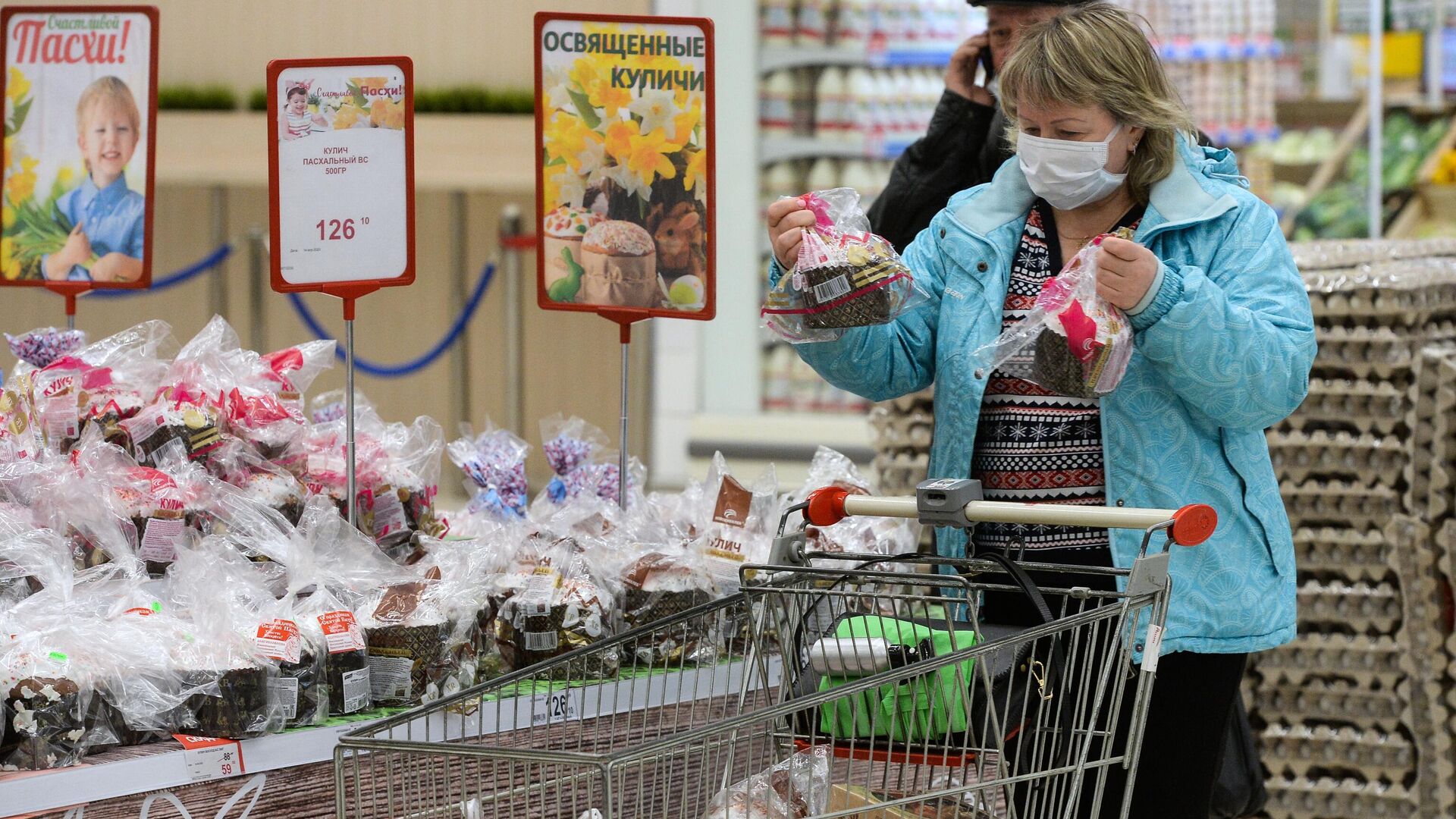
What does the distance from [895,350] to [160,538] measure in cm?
103

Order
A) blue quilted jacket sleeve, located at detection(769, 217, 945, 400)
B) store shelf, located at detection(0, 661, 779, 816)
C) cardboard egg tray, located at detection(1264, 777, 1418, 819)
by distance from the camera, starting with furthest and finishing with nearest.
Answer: cardboard egg tray, located at detection(1264, 777, 1418, 819)
blue quilted jacket sleeve, located at detection(769, 217, 945, 400)
store shelf, located at detection(0, 661, 779, 816)

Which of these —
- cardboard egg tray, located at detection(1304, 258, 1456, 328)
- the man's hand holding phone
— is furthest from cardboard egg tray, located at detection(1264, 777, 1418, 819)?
the man's hand holding phone

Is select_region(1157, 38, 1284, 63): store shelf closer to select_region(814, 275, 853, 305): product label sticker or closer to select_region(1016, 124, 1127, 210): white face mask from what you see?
select_region(1016, 124, 1127, 210): white face mask

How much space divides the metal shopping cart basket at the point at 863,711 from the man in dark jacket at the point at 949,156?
107 centimetres

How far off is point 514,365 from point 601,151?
488 cm

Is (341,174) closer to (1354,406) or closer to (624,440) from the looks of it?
(624,440)

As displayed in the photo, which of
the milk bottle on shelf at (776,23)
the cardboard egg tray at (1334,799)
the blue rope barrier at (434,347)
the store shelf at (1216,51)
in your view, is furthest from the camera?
the blue rope barrier at (434,347)

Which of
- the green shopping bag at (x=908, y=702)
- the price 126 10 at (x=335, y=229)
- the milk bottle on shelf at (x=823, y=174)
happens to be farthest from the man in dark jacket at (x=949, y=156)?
the milk bottle on shelf at (x=823, y=174)

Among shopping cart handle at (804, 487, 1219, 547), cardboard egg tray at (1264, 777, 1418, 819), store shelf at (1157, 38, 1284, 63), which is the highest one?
store shelf at (1157, 38, 1284, 63)

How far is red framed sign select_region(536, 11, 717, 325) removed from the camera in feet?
8.07

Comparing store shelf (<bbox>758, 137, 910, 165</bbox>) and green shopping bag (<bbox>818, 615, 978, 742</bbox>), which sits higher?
store shelf (<bbox>758, 137, 910, 165</bbox>)

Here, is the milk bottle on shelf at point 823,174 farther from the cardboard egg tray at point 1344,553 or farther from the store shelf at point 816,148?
the cardboard egg tray at point 1344,553

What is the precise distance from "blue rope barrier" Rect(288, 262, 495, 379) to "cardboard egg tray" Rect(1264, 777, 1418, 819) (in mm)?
4114

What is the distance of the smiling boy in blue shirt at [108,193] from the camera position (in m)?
2.76
